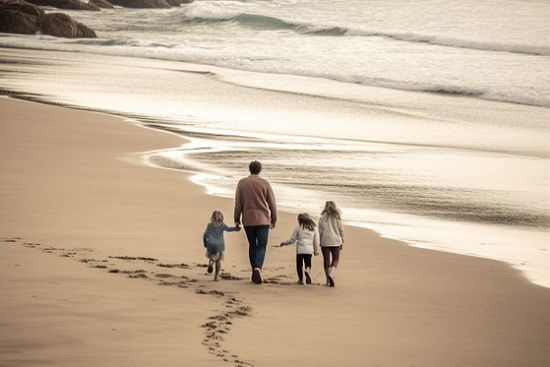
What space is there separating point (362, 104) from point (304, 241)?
738 inches

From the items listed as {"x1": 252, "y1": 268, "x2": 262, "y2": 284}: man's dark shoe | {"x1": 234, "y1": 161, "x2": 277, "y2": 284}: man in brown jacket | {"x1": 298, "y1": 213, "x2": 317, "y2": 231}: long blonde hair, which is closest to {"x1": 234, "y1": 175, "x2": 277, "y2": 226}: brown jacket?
{"x1": 234, "y1": 161, "x2": 277, "y2": 284}: man in brown jacket

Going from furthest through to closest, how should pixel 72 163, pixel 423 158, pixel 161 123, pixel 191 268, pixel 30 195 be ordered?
pixel 161 123 < pixel 423 158 < pixel 72 163 < pixel 30 195 < pixel 191 268

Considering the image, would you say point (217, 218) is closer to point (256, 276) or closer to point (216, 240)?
point (216, 240)

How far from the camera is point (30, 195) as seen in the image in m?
14.0

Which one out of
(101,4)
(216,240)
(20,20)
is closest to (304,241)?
(216,240)

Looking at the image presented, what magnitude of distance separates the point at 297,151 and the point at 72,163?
469 cm

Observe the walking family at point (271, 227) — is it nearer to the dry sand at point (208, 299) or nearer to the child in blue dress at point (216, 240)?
the child in blue dress at point (216, 240)

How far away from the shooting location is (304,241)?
1061cm

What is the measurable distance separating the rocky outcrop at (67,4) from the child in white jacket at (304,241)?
67.4 m

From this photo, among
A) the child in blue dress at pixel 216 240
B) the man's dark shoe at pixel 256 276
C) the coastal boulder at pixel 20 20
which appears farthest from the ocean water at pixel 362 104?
the child in blue dress at pixel 216 240

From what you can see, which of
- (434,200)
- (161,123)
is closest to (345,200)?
(434,200)

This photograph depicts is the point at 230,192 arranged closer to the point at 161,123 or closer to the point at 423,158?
the point at 423,158

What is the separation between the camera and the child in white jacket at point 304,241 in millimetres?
10609

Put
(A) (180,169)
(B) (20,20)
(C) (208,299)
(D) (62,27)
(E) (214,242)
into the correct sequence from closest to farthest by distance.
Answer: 1. (C) (208,299)
2. (E) (214,242)
3. (A) (180,169)
4. (D) (62,27)
5. (B) (20,20)
